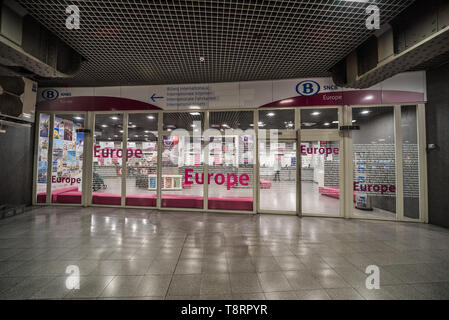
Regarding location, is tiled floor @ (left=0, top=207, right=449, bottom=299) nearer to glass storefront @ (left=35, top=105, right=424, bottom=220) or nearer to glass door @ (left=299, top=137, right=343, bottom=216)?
glass door @ (left=299, top=137, right=343, bottom=216)

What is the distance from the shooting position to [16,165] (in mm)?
5066

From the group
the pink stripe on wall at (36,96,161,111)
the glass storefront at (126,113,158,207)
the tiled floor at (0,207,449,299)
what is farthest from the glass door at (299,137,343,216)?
the pink stripe on wall at (36,96,161,111)

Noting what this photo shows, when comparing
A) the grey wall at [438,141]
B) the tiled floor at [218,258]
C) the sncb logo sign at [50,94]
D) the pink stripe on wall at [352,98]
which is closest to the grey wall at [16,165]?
the sncb logo sign at [50,94]

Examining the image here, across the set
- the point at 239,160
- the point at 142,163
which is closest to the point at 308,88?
the point at 239,160

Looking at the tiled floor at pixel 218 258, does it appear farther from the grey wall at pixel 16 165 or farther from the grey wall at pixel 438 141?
the grey wall at pixel 16 165

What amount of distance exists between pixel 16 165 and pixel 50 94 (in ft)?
7.17

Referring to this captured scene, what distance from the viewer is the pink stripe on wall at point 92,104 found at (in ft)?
17.5

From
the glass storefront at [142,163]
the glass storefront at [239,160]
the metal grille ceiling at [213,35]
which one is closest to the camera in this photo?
the metal grille ceiling at [213,35]

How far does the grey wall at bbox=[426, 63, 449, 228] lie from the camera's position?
3.99m

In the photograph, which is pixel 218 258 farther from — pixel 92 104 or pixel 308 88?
pixel 92 104

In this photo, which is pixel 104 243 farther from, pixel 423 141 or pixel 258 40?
pixel 423 141

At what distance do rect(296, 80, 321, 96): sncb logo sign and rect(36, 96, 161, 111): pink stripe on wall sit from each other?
12.7 ft

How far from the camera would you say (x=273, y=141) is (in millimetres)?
4914

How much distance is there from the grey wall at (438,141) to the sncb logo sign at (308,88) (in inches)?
93.4
